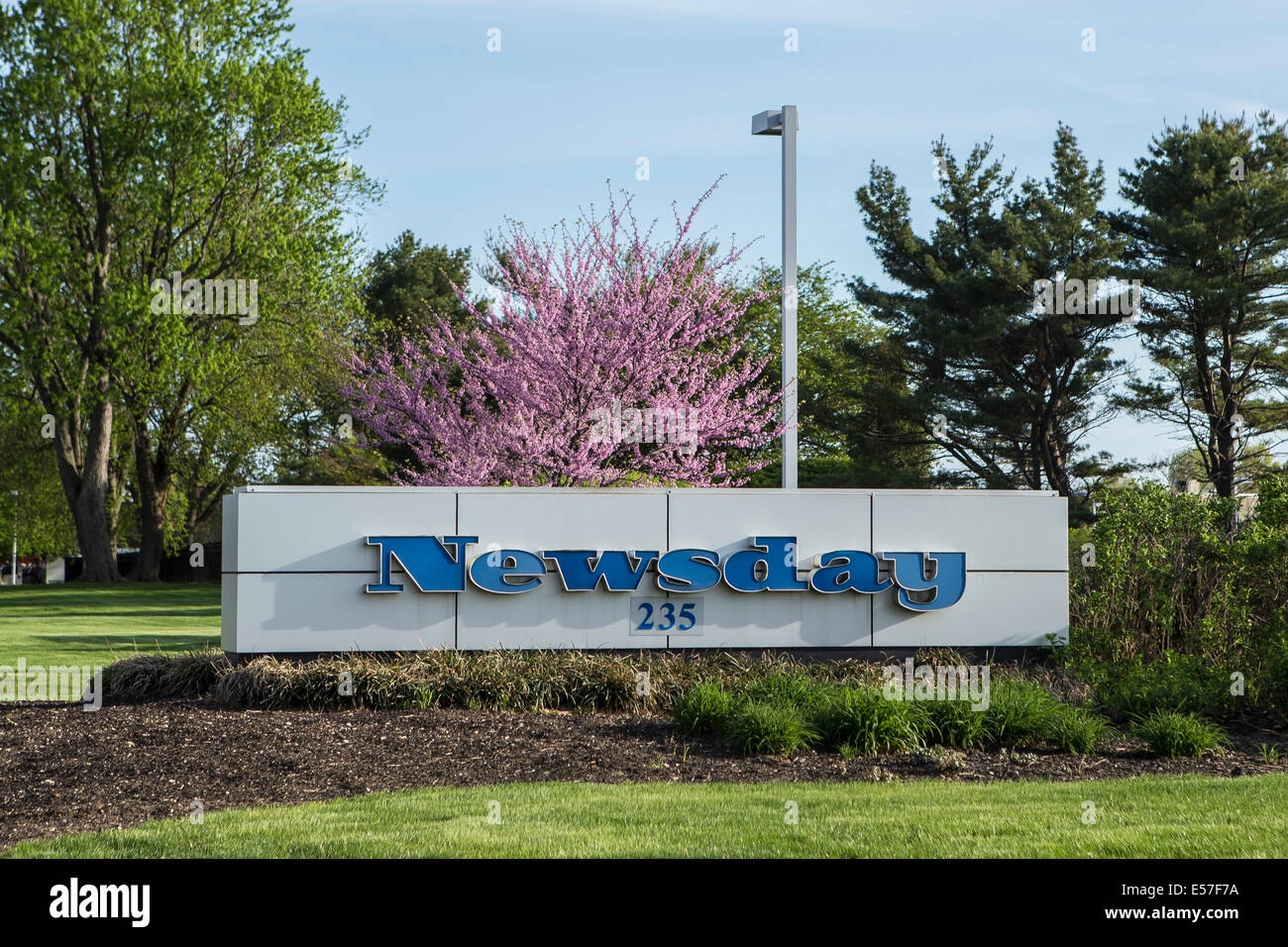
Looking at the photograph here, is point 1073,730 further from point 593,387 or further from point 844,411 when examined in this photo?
point 844,411

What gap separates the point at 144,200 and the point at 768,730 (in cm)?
2757

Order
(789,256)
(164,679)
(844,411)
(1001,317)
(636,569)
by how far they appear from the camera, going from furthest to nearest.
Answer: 1. (844,411)
2. (1001,317)
3. (789,256)
4. (636,569)
5. (164,679)

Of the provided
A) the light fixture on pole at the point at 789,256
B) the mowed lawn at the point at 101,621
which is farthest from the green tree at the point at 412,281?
the light fixture on pole at the point at 789,256

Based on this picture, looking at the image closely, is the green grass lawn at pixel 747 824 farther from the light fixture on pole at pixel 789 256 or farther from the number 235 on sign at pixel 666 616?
the light fixture on pole at pixel 789 256

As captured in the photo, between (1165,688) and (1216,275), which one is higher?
(1216,275)

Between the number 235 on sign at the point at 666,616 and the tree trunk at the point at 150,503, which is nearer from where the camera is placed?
the number 235 on sign at the point at 666,616

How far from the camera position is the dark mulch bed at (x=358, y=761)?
21.7 ft

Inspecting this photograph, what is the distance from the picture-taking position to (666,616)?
35.0 feet

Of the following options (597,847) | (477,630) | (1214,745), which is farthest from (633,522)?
(597,847)

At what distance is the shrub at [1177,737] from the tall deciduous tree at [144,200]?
2587cm

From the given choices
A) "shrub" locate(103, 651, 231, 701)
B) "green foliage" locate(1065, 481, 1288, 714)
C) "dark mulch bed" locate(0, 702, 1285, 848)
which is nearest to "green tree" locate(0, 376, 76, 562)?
"shrub" locate(103, 651, 231, 701)

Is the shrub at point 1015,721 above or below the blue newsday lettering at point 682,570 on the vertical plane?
below

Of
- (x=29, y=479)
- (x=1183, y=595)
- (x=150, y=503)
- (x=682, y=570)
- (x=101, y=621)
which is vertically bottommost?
(x=101, y=621)

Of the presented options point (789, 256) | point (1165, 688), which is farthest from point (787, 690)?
point (789, 256)
